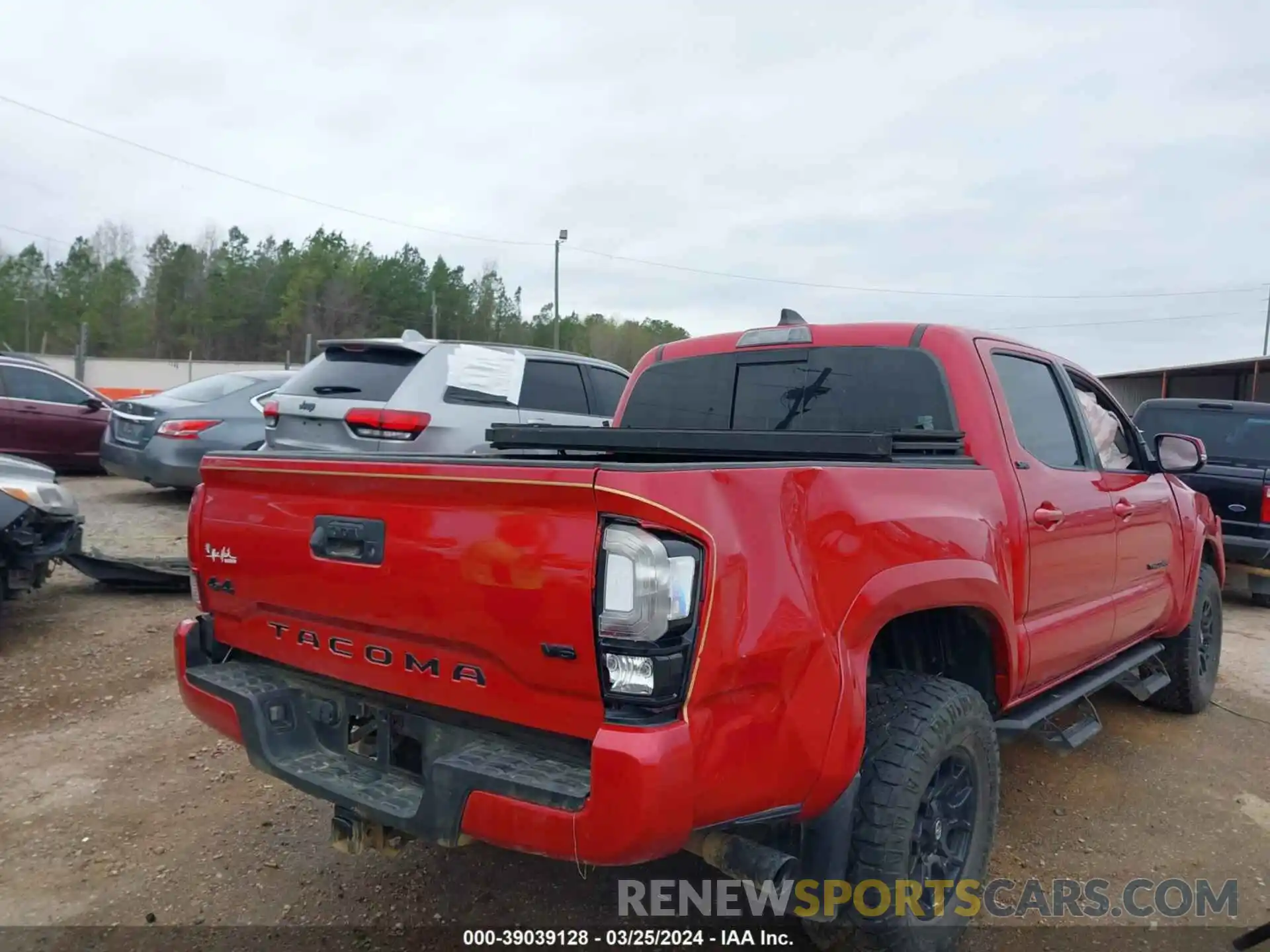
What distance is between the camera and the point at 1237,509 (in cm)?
768

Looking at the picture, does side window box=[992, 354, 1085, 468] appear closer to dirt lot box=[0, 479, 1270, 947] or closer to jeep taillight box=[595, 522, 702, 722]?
dirt lot box=[0, 479, 1270, 947]

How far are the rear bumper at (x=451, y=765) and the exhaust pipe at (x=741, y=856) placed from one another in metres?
0.25

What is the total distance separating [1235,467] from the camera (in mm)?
7891

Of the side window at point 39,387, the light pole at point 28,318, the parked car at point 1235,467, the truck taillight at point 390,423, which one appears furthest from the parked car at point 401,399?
the light pole at point 28,318

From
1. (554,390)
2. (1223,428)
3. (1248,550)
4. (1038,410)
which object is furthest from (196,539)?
(1223,428)

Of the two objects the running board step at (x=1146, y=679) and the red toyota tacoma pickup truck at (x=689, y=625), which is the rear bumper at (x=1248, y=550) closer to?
the running board step at (x=1146, y=679)

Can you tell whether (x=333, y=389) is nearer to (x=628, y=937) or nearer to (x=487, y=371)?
(x=487, y=371)

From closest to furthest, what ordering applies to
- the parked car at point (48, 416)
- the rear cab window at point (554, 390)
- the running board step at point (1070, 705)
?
the running board step at point (1070, 705), the rear cab window at point (554, 390), the parked car at point (48, 416)

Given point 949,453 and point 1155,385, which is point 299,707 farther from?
point 1155,385

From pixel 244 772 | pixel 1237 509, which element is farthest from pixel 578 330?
pixel 244 772

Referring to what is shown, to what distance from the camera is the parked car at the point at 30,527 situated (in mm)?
5012

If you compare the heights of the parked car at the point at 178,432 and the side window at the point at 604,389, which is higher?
the side window at the point at 604,389

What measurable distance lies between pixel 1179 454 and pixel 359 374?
5.03m

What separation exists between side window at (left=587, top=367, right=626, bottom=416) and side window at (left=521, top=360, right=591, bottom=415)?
127 mm
